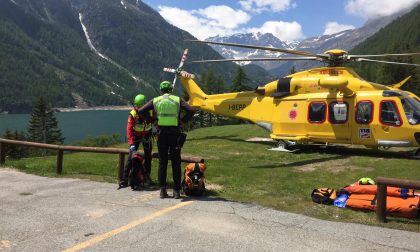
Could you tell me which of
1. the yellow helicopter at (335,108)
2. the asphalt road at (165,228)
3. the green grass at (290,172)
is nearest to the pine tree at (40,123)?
the green grass at (290,172)

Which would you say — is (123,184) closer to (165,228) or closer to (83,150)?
(83,150)

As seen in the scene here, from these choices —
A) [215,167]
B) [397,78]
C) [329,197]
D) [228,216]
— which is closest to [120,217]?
[228,216]

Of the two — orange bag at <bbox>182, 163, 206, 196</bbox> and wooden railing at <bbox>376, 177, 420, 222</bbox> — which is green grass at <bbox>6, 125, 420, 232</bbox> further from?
orange bag at <bbox>182, 163, 206, 196</bbox>

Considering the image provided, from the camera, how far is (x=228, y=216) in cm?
771

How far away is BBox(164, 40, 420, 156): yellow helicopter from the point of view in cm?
1605

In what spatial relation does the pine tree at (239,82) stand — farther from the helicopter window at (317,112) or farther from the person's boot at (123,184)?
the person's boot at (123,184)

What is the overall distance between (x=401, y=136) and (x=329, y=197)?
866 cm

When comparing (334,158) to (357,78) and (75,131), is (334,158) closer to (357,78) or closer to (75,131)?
(357,78)

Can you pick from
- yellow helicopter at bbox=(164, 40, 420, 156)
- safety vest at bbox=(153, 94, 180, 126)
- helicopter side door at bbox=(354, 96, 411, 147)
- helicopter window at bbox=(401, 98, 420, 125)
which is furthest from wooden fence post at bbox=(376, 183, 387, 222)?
Answer: helicopter window at bbox=(401, 98, 420, 125)

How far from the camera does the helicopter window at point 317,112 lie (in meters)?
17.9

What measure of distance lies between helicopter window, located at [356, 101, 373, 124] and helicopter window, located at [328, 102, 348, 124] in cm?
Answer: 54

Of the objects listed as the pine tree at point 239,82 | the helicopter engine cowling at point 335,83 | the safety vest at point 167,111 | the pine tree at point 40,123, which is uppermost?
the pine tree at point 239,82

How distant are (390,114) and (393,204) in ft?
30.5

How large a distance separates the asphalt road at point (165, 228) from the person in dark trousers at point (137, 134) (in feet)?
4.22
